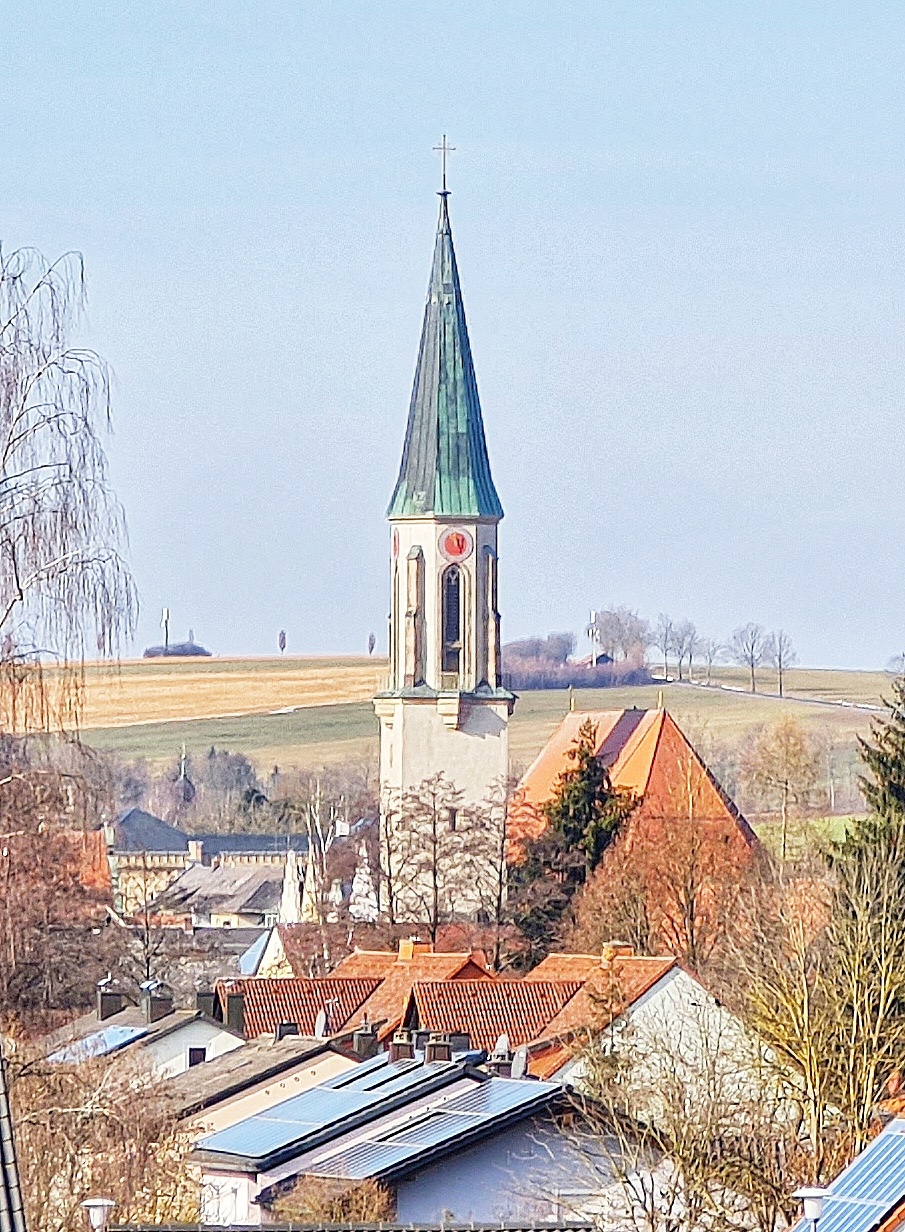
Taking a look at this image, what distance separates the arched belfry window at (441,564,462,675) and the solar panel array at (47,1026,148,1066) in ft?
165

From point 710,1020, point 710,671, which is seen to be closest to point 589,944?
point 710,1020

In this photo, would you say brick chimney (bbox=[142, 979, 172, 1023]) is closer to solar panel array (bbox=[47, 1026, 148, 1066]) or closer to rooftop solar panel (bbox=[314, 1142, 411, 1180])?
solar panel array (bbox=[47, 1026, 148, 1066])

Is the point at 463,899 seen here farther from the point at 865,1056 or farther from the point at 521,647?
the point at 521,647

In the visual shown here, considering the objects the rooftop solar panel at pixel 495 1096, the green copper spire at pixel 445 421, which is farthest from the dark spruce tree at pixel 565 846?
the rooftop solar panel at pixel 495 1096

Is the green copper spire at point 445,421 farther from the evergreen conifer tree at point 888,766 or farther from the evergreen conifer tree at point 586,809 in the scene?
the evergreen conifer tree at point 888,766

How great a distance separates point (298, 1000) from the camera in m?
54.3

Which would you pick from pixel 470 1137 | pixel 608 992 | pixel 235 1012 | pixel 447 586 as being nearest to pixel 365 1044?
pixel 608 992

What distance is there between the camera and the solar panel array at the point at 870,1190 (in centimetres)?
2016

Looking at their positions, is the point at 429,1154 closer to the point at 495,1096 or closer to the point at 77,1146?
the point at 495,1096

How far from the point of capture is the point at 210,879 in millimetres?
161250

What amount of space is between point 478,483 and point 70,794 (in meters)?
Answer: 78.3

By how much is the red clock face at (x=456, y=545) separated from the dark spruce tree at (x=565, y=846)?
15.4 m

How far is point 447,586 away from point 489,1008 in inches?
1945

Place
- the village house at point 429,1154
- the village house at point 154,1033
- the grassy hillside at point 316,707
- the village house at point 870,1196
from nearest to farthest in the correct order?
1. the village house at point 870,1196
2. the village house at point 429,1154
3. the village house at point 154,1033
4. the grassy hillside at point 316,707
